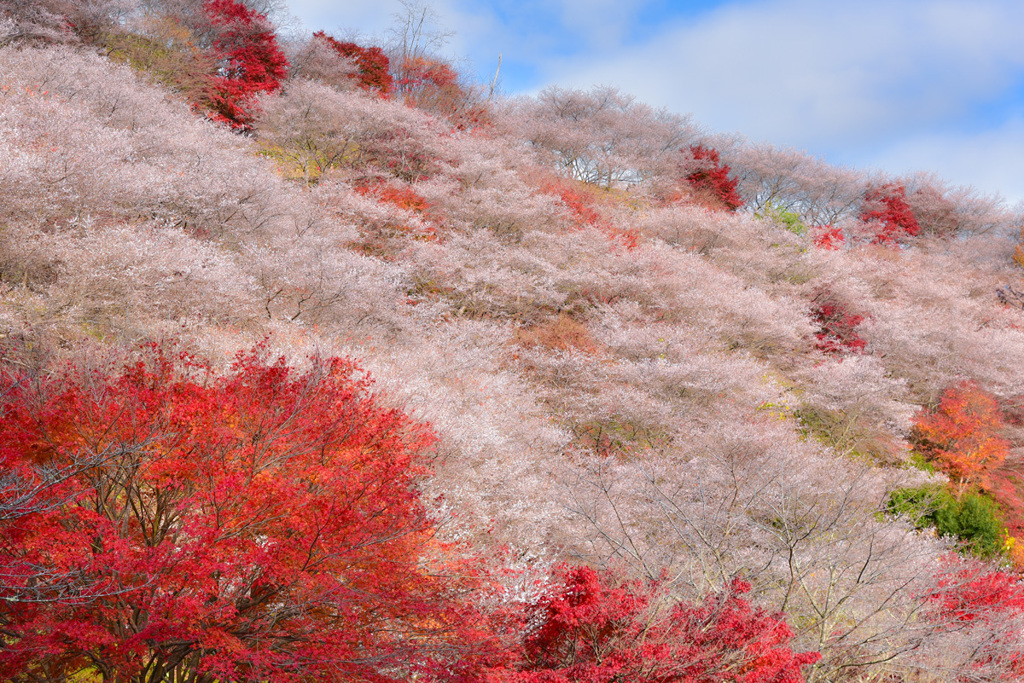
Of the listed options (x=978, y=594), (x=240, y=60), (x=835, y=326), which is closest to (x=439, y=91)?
(x=240, y=60)

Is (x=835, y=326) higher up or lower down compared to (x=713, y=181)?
lower down

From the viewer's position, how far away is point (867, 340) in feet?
74.9

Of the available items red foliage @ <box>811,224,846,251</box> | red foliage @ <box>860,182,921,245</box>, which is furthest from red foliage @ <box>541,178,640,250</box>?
Result: red foliage @ <box>860,182,921,245</box>

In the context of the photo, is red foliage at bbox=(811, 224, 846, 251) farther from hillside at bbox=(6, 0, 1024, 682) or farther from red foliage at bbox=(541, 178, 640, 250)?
red foliage at bbox=(541, 178, 640, 250)

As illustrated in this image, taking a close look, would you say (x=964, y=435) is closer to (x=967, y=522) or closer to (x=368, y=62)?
(x=967, y=522)

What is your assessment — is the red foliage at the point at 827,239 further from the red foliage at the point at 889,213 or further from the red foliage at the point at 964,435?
the red foliage at the point at 964,435

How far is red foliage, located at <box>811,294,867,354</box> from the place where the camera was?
23.1m

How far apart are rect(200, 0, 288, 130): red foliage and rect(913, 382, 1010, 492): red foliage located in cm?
2777

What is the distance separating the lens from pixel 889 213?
40.0m

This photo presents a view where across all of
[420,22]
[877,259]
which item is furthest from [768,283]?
[420,22]

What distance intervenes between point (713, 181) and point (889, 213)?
13.7 metres

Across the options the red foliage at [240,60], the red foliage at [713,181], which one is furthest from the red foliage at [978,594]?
the red foliage at [713,181]

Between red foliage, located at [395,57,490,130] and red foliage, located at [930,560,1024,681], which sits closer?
red foliage, located at [930,560,1024,681]

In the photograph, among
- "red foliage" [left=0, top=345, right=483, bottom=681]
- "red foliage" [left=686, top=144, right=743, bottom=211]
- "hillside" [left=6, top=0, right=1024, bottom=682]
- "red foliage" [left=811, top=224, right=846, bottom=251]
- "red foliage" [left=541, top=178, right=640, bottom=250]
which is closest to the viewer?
"red foliage" [left=0, top=345, right=483, bottom=681]
